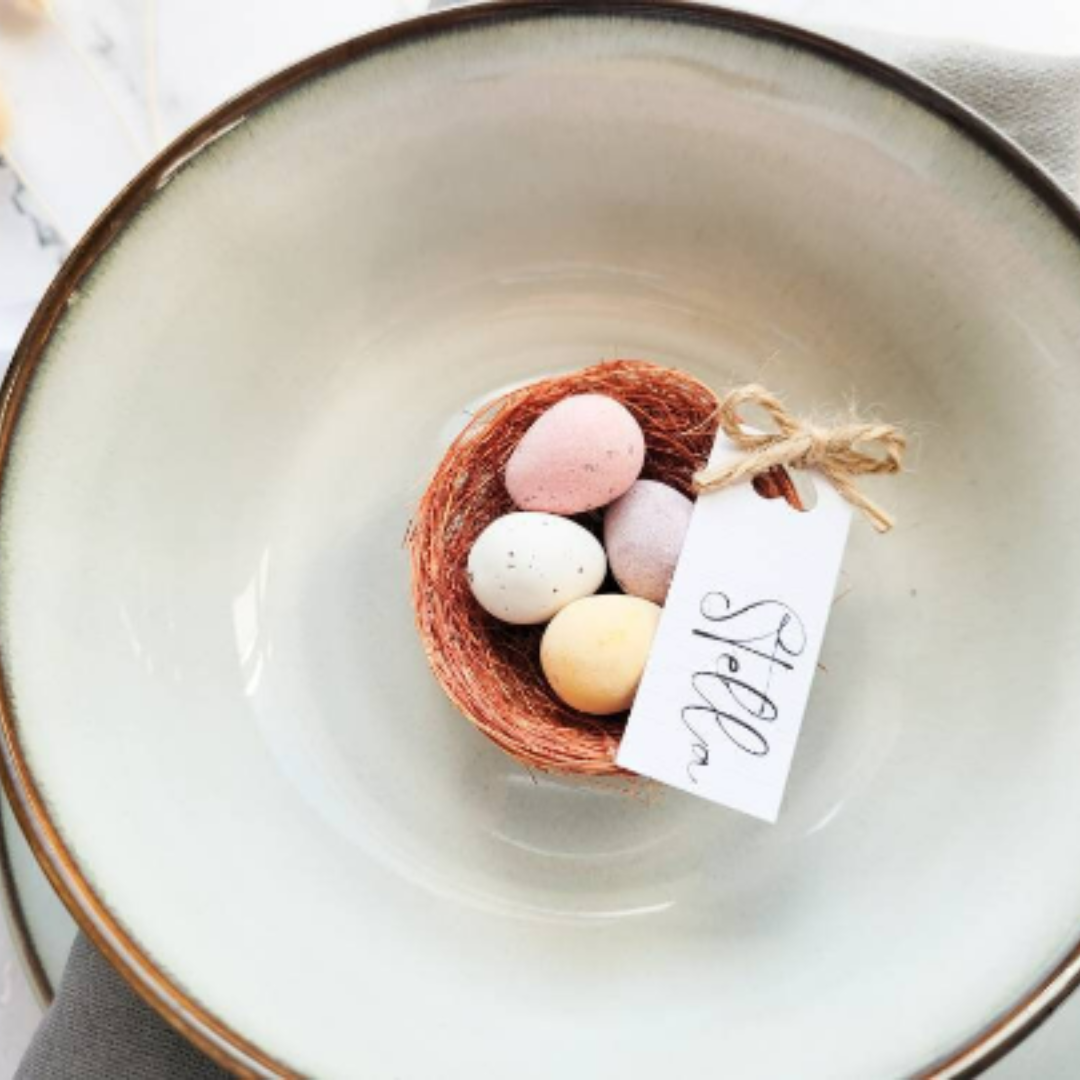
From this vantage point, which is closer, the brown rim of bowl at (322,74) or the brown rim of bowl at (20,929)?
the brown rim of bowl at (322,74)

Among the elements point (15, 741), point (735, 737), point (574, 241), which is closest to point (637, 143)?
point (574, 241)

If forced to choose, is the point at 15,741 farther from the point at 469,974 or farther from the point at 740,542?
the point at 740,542

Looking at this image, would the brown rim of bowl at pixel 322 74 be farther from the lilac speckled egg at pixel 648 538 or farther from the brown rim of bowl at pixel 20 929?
the lilac speckled egg at pixel 648 538

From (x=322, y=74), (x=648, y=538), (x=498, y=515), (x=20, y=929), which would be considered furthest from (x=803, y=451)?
(x=20, y=929)

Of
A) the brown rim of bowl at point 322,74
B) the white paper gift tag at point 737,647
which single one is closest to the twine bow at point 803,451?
the white paper gift tag at point 737,647

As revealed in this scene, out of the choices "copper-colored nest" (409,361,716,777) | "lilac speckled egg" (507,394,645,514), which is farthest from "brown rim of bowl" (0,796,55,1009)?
"lilac speckled egg" (507,394,645,514)

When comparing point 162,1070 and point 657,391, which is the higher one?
point 657,391

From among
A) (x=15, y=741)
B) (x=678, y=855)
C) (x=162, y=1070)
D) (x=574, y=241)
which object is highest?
(x=574, y=241)
